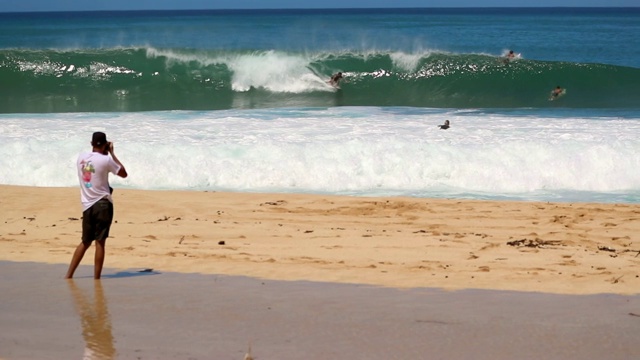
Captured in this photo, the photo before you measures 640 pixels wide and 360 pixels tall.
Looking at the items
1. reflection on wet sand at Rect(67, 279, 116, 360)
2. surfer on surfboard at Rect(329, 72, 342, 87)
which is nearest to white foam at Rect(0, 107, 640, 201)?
reflection on wet sand at Rect(67, 279, 116, 360)

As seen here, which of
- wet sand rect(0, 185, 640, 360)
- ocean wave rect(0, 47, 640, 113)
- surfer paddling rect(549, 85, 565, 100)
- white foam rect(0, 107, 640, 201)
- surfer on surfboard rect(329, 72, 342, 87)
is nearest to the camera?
wet sand rect(0, 185, 640, 360)

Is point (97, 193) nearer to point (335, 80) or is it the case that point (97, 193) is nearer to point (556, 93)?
point (335, 80)

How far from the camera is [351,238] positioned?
874 cm

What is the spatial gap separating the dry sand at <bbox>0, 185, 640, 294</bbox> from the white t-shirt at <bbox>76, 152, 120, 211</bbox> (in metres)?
0.73

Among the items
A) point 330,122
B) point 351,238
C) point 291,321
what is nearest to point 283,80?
point 330,122

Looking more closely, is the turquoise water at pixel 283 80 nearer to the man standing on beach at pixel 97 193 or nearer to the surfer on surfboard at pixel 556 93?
the surfer on surfboard at pixel 556 93

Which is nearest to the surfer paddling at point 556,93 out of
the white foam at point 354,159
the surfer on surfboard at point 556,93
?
the surfer on surfboard at point 556,93

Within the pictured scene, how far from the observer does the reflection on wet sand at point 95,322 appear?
5320 millimetres

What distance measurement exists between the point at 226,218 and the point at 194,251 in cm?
142

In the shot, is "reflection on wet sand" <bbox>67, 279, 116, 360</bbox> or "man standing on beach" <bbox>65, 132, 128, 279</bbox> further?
"man standing on beach" <bbox>65, 132, 128, 279</bbox>

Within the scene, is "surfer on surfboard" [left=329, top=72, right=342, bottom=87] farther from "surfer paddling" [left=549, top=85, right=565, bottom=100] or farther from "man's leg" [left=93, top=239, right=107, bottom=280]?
"man's leg" [left=93, top=239, right=107, bottom=280]

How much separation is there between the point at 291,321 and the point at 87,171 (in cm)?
208

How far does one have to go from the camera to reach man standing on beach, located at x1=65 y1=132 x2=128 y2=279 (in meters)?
Result: 7.07

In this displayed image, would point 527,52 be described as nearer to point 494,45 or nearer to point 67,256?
point 494,45
